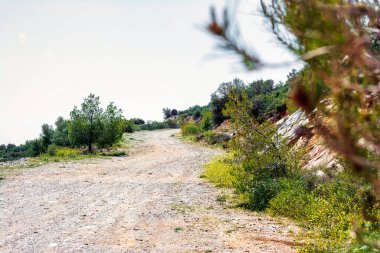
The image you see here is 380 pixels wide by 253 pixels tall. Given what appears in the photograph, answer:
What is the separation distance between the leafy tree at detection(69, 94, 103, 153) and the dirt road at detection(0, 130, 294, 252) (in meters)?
11.4

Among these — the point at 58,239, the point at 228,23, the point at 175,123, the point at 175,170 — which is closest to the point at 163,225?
the point at 58,239

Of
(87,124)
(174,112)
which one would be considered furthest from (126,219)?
(174,112)

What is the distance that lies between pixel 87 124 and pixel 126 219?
19610mm

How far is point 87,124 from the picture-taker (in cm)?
2797

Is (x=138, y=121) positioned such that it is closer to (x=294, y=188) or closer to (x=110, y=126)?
(x=110, y=126)

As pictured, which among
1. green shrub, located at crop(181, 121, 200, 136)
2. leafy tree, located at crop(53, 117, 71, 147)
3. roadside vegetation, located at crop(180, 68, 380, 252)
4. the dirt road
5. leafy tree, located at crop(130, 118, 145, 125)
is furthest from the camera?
leafy tree, located at crop(130, 118, 145, 125)

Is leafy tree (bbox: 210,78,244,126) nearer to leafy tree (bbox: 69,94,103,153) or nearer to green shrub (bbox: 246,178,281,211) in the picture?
leafy tree (bbox: 69,94,103,153)

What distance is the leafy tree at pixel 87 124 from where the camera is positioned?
27.8 meters

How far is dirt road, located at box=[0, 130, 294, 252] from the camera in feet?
24.2

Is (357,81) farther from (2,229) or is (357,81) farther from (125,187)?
(125,187)

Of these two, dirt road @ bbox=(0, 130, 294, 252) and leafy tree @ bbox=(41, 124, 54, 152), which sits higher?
leafy tree @ bbox=(41, 124, 54, 152)

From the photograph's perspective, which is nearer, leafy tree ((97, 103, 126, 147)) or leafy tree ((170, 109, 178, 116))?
leafy tree ((97, 103, 126, 147))

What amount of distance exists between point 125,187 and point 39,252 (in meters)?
7.07

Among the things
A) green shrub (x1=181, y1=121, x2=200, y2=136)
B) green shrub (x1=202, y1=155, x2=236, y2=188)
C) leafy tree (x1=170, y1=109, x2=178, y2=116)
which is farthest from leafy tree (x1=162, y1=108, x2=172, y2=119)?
green shrub (x1=202, y1=155, x2=236, y2=188)
